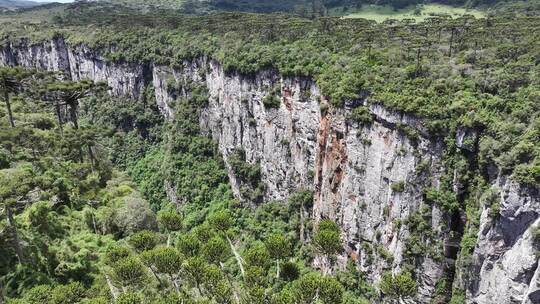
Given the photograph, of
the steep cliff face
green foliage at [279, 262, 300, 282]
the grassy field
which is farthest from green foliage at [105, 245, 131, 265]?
the grassy field

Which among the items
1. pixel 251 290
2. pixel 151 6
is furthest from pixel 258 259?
pixel 151 6

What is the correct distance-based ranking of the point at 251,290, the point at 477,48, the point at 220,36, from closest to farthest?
1. the point at 251,290
2. the point at 477,48
3. the point at 220,36

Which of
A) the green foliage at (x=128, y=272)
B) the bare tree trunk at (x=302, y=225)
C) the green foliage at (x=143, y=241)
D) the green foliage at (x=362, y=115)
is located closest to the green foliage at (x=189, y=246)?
the green foliage at (x=143, y=241)

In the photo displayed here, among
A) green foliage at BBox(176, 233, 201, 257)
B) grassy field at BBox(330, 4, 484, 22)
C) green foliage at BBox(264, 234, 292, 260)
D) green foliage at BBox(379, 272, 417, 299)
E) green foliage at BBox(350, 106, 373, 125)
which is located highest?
grassy field at BBox(330, 4, 484, 22)

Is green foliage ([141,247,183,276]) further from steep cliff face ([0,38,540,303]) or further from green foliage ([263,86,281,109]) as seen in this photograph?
green foliage ([263,86,281,109])

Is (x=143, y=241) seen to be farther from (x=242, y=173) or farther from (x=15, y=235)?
(x=242, y=173)

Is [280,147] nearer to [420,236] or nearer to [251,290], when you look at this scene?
[420,236]

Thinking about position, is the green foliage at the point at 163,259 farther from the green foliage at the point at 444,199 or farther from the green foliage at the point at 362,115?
the green foliage at the point at 362,115
